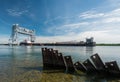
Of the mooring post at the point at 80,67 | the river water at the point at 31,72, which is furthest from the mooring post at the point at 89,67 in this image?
the river water at the point at 31,72

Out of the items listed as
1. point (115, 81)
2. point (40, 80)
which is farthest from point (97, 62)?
point (40, 80)

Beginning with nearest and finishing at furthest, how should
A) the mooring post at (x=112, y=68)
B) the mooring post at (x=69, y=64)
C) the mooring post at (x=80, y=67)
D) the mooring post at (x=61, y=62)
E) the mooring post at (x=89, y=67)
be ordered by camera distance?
1. the mooring post at (x=112, y=68)
2. the mooring post at (x=89, y=67)
3. the mooring post at (x=80, y=67)
4. the mooring post at (x=69, y=64)
5. the mooring post at (x=61, y=62)

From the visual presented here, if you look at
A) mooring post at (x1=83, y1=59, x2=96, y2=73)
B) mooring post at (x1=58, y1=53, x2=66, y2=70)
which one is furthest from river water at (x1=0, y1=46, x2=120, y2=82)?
mooring post at (x1=58, y1=53, x2=66, y2=70)

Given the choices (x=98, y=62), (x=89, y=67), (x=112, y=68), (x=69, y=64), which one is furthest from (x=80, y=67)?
(x=112, y=68)

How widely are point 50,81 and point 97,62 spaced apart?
4453 millimetres

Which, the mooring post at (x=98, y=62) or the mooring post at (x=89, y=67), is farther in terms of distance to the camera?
the mooring post at (x=89, y=67)

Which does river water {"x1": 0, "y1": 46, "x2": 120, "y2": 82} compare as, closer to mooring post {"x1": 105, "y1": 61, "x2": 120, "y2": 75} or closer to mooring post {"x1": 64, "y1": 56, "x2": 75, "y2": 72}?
mooring post {"x1": 105, "y1": 61, "x2": 120, "y2": 75}

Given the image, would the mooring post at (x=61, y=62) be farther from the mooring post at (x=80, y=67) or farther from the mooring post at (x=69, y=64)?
the mooring post at (x=80, y=67)

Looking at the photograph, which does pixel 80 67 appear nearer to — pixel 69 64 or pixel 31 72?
pixel 69 64

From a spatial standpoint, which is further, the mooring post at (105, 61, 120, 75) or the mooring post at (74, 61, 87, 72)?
the mooring post at (74, 61, 87, 72)

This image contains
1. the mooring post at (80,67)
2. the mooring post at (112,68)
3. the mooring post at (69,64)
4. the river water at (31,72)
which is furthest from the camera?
the mooring post at (69,64)

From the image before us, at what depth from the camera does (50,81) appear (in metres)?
10.2

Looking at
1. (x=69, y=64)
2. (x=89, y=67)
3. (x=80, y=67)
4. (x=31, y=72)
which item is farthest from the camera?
(x=69, y=64)

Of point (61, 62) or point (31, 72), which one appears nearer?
point (31, 72)
